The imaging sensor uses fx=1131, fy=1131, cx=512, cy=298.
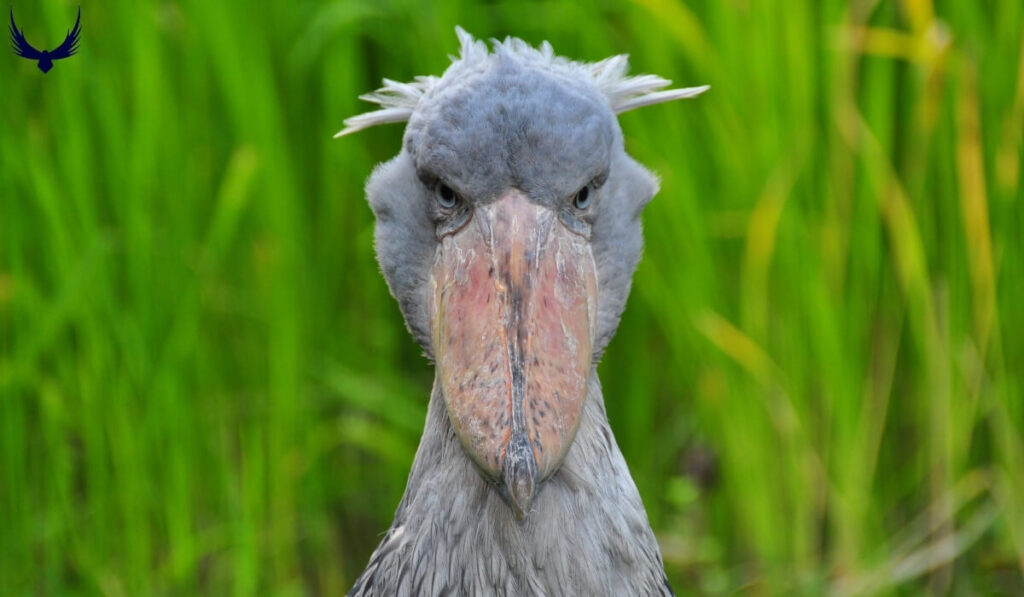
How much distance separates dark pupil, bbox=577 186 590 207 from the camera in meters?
1.45

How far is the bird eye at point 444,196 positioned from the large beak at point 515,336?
0.04 metres

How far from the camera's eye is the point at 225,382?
268cm

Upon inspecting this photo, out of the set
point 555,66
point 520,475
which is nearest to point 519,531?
point 520,475

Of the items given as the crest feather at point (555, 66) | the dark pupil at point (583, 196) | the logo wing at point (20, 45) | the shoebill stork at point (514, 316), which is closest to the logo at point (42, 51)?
the logo wing at point (20, 45)

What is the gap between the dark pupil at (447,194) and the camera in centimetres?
143

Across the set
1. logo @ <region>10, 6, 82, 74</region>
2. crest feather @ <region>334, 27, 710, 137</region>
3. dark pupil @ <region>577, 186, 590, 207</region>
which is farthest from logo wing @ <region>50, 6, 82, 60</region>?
dark pupil @ <region>577, 186, 590, 207</region>

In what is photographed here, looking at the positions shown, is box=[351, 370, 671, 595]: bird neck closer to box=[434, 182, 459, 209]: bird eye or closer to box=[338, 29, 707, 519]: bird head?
box=[338, 29, 707, 519]: bird head

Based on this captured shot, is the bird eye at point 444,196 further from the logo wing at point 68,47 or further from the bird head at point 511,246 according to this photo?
the logo wing at point 68,47

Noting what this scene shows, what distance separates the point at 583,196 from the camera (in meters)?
1.45

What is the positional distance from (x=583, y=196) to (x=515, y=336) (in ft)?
0.81

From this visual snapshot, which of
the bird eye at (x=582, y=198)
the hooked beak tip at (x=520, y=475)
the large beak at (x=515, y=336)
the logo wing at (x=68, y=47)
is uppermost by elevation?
the logo wing at (x=68, y=47)

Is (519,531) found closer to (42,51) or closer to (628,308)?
(628,308)

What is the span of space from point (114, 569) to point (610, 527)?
1488 millimetres

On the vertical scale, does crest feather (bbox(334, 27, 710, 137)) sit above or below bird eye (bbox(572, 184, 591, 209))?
above
